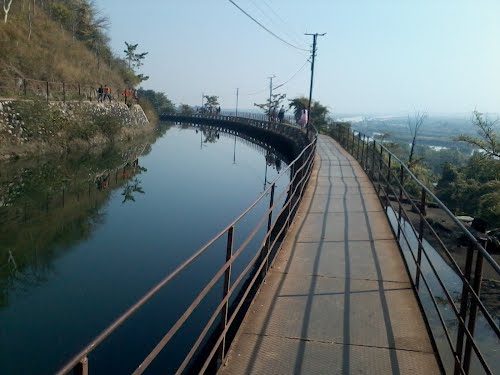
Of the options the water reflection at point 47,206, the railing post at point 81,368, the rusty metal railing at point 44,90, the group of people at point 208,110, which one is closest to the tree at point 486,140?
the water reflection at point 47,206

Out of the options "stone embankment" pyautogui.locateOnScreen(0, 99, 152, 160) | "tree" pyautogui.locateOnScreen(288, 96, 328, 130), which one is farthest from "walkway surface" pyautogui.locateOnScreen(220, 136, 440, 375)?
"tree" pyautogui.locateOnScreen(288, 96, 328, 130)

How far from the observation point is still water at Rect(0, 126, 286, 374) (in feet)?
23.2

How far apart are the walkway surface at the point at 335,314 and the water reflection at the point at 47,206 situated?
→ 5430 mm

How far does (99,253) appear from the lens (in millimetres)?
11148

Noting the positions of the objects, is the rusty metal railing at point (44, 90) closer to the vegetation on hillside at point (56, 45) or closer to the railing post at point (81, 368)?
the vegetation on hillside at point (56, 45)

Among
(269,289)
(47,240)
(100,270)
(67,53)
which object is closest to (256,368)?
(269,289)

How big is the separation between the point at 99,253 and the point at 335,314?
24.8 ft

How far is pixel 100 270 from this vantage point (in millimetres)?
10008

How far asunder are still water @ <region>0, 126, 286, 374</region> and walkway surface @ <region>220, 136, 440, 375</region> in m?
2.31

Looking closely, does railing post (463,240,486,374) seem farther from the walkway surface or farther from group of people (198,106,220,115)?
group of people (198,106,220,115)

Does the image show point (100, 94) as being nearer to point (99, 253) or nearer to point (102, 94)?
point (102, 94)

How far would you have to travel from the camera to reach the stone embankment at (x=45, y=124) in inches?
886

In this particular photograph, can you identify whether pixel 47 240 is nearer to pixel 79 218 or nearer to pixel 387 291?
pixel 79 218

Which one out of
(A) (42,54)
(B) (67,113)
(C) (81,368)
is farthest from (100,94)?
(C) (81,368)
